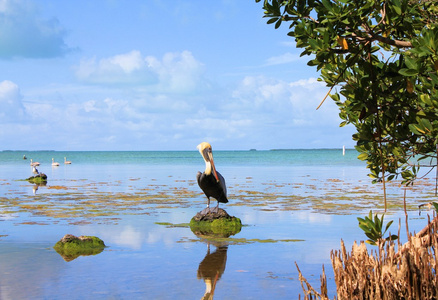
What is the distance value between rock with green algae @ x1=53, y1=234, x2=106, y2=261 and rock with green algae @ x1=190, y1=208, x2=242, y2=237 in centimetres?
306

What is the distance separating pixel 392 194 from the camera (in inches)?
919

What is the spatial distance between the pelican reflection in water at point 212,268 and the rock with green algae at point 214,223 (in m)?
2.08

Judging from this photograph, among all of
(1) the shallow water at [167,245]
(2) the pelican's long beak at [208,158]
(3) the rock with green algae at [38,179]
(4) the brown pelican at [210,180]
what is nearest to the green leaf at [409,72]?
(1) the shallow water at [167,245]

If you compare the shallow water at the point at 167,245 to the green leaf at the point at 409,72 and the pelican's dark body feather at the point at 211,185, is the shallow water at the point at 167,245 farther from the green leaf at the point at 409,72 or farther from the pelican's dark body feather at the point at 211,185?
the green leaf at the point at 409,72

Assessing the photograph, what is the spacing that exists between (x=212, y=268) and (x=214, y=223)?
4319 millimetres

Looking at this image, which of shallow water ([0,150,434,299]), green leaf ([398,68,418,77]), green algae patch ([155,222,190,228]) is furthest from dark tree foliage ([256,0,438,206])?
green algae patch ([155,222,190,228])

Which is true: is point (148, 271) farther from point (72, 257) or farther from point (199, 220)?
point (199, 220)

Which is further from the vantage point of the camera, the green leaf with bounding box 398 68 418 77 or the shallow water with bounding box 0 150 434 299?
the shallow water with bounding box 0 150 434 299

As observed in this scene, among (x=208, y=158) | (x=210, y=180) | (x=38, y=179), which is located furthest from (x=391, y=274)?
(x=38, y=179)

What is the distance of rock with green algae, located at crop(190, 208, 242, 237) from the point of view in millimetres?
13789

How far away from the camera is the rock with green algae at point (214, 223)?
1379 centimetres

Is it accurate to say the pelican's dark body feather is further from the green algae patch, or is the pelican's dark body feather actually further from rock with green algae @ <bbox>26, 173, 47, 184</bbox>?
rock with green algae @ <bbox>26, 173, 47, 184</bbox>

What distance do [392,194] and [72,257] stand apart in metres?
16.4

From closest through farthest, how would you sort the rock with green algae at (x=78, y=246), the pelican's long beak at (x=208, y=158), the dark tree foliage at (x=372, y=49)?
the dark tree foliage at (x=372, y=49) → the rock with green algae at (x=78, y=246) → the pelican's long beak at (x=208, y=158)
